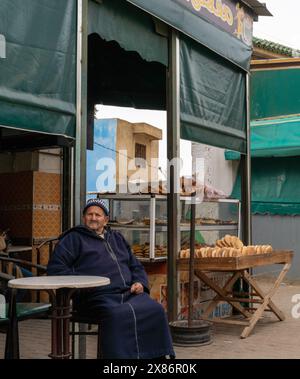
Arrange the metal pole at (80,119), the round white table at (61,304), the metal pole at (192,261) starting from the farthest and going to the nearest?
the metal pole at (192,261) < the metal pole at (80,119) < the round white table at (61,304)

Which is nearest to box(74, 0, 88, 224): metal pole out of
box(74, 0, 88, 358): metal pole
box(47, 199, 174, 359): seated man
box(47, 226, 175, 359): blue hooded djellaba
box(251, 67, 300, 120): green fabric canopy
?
box(74, 0, 88, 358): metal pole

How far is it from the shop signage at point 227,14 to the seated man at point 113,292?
2.84 metres

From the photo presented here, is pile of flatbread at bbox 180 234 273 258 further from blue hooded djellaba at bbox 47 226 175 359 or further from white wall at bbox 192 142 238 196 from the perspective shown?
white wall at bbox 192 142 238 196

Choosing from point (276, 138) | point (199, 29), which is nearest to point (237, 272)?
point (199, 29)

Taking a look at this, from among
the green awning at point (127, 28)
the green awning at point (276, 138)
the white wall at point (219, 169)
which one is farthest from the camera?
the white wall at point (219, 169)

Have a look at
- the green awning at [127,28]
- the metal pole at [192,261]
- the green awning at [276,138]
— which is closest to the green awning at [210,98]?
the green awning at [127,28]

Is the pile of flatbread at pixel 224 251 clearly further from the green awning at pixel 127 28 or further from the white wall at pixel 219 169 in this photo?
the white wall at pixel 219 169

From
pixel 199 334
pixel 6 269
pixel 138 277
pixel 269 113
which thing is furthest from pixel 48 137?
pixel 269 113

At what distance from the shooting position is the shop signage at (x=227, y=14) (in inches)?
254

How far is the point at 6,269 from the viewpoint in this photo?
5.90 meters

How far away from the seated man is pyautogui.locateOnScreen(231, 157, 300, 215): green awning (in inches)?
311

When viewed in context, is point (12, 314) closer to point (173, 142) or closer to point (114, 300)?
point (114, 300)
